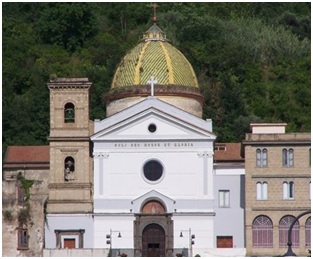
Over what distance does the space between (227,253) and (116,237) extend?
20.7 ft

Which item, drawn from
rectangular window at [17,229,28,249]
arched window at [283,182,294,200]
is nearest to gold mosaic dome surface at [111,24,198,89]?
arched window at [283,182,294,200]

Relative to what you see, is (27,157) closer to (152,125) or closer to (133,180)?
(133,180)

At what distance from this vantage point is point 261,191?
→ 310 feet

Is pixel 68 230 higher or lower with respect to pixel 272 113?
lower

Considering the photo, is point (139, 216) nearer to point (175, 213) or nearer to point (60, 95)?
point (175, 213)

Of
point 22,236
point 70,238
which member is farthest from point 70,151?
point 22,236

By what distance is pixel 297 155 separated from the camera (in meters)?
94.4

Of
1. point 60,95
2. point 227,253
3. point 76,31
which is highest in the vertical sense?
point 76,31

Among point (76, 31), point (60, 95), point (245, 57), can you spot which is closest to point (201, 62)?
point (245, 57)

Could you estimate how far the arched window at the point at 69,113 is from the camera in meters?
97.9

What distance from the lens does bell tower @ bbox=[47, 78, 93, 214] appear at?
3787 inches

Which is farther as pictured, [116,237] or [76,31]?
[76,31]

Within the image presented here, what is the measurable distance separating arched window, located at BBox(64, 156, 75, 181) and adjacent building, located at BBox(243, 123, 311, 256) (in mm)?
9571

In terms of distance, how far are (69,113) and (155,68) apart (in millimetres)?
5794
